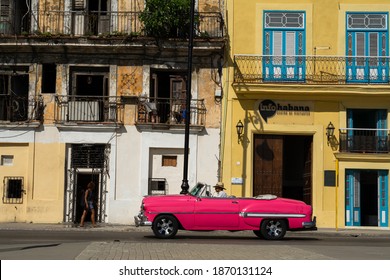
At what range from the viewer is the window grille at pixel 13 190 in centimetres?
2834

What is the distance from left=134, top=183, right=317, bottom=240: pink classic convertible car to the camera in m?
19.6

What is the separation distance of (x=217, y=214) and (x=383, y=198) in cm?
1112

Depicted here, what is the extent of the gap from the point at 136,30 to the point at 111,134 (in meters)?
4.36

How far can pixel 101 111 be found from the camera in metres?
28.8

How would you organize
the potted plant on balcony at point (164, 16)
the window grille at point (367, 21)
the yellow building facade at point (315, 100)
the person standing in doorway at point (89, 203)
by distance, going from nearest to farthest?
the person standing in doorway at point (89, 203) < the potted plant on balcony at point (164, 16) < the yellow building facade at point (315, 100) < the window grille at point (367, 21)

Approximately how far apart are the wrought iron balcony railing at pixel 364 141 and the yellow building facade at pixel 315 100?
0.13 ft

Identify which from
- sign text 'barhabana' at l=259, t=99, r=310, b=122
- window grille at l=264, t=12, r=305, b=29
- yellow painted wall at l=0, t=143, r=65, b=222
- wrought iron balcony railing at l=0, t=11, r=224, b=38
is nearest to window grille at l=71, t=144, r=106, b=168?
yellow painted wall at l=0, t=143, r=65, b=222

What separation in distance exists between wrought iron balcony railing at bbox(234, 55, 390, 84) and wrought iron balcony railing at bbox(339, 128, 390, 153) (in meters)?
1.99

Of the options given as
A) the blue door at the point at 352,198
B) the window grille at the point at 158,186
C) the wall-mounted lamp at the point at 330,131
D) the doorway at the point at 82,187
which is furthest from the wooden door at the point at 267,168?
the doorway at the point at 82,187

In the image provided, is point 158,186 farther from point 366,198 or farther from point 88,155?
point 366,198

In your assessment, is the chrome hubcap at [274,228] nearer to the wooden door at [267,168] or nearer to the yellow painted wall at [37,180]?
the wooden door at [267,168]

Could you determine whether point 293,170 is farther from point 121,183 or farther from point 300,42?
point 121,183

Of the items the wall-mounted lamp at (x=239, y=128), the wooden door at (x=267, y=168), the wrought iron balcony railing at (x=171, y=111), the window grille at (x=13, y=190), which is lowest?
the window grille at (x=13, y=190)

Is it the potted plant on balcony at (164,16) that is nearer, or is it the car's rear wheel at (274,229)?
the car's rear wheel at (274,229)
